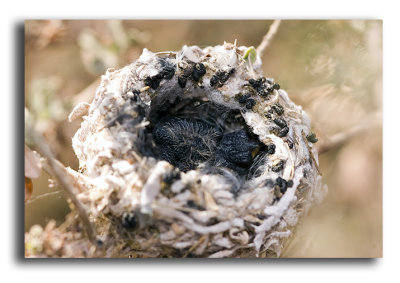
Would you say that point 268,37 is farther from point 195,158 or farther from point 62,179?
point 62,179

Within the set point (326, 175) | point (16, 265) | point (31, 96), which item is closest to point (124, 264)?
point (16, 265)

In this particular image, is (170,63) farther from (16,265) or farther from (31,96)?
(16,265)

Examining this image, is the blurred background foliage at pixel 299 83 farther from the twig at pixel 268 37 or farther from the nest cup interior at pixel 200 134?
the nest cup interior at pixel 200 134

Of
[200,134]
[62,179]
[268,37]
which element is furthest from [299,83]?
[62,179]

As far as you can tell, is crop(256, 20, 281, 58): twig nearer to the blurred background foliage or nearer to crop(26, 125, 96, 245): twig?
the blurred background foliage

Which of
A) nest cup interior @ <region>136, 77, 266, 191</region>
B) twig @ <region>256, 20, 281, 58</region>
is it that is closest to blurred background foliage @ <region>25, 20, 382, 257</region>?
twig @ <region>256, 20, 281, 58</region>

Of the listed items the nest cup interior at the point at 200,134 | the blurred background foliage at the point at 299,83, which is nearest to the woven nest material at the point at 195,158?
the nest cup interior at the point at 200,134
